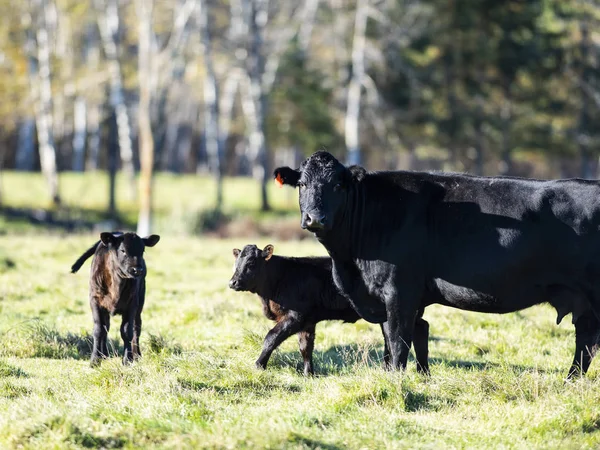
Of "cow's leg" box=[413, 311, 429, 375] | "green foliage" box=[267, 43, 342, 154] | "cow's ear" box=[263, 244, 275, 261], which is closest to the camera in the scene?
"cow's leg" box=[413, 311, 429, 375]

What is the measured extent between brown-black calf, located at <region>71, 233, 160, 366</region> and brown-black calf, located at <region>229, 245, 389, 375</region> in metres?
1.02

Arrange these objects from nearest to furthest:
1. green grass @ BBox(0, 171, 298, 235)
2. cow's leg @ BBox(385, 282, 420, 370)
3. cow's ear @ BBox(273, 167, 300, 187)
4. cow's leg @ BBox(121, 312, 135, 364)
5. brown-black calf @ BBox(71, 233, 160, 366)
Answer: cow's leg @ BBox(385, 282, 420, 370) → cow's ear @ BBox(273, 167, 300, 187) → cow's leg @ BBox(121, 312, 135, 364) → brown-black calf @ BBox(71, 233, 160, 366) → green grass @ BBox(0, 171, 298, 235)

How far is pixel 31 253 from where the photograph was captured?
747 inches

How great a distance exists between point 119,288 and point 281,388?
2.41 meters

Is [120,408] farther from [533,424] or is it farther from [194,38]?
[194,38]

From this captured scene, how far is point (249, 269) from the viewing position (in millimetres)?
9289

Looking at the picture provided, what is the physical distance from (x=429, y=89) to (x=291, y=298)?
3290 centimetres

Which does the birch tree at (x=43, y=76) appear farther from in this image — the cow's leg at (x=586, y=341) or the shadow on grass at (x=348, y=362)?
the cow's leg at (x=586, y=341)

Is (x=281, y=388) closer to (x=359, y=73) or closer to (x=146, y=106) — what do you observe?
(x=146, y=106)

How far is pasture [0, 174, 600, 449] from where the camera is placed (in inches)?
235

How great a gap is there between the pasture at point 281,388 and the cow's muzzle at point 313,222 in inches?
50.9

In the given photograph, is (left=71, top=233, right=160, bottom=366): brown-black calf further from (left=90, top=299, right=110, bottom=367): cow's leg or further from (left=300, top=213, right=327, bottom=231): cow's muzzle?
(left=300, top=213, right=327, bottom=231): cow's muzzle

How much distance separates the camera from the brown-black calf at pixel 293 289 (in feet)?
29.3

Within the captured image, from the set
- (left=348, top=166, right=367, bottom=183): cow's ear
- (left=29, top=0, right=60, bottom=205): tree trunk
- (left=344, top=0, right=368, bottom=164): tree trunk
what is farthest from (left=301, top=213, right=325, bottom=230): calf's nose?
(left=29, top=0, right=60, bottom=205): tree trunk
